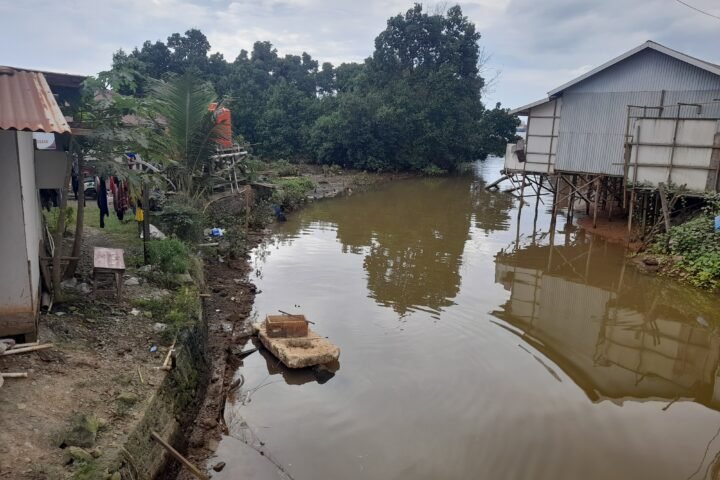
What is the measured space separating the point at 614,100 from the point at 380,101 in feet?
73.6

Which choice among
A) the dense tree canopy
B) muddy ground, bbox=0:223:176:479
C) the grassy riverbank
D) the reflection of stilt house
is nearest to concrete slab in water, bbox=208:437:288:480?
muddy ground, bbox=0:223:176:479

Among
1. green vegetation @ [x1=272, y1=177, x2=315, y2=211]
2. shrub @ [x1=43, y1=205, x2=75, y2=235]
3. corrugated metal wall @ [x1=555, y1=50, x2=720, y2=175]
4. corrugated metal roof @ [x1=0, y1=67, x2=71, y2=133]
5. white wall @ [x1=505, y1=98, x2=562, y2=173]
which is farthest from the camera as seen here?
green vegetation @ [x1=272, y1=177, x2=315, y2=211]

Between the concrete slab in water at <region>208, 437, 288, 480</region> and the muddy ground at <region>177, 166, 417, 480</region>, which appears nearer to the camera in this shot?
the concrete slab in water at <region>208, 437, 288, 480</region>

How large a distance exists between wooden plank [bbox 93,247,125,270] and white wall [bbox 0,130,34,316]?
1.69 meters

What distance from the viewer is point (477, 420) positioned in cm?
687

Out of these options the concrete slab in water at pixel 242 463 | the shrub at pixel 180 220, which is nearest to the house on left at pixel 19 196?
the concrete slab in water at pixel 242 463

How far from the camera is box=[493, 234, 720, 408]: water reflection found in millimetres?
Result: 8227

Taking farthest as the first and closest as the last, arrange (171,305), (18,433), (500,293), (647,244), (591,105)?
(591,105) → (647,244) → (500,293) → (171,305) → (18,433)

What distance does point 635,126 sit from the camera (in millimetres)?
15125

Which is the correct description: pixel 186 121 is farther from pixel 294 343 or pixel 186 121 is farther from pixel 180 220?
pixel 294 343

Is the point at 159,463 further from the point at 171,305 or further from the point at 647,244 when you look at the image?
the point at 647,244

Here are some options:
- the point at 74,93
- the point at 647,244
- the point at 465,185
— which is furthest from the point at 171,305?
the point at 465,185

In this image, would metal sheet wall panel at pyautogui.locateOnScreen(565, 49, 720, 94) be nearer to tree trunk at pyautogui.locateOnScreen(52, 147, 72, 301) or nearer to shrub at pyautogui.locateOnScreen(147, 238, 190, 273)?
shrub at pyautogui.locateOnScreen(147, 238, 190, 273)

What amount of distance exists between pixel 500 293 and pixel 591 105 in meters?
8.82
